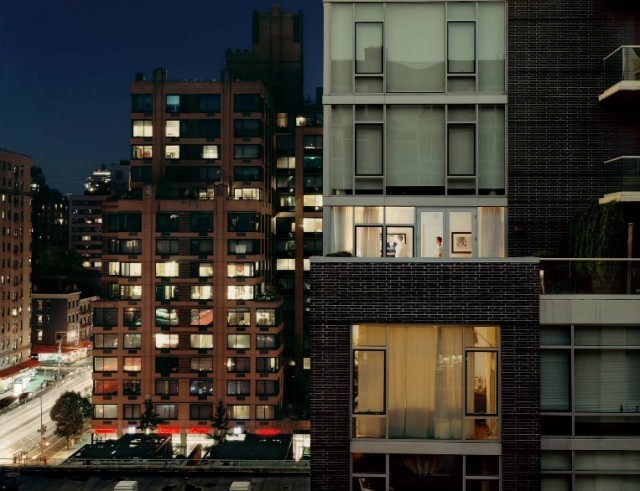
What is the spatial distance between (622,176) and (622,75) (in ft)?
7.94

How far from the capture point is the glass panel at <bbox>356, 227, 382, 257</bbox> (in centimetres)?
1588

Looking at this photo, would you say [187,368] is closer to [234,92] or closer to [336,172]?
[234,92]

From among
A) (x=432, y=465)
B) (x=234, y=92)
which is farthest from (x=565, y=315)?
(x=234, y=92)

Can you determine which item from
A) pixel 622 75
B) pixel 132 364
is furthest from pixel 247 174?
pixel 622 75

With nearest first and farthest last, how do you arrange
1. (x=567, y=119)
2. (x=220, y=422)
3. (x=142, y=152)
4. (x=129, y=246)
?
(x=567, y=119)
(x=220, y=422)
(x=129, y=246)
(x=142, y=152)

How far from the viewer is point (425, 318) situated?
513 inches

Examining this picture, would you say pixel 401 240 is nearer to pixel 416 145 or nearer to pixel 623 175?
pixel 416 145

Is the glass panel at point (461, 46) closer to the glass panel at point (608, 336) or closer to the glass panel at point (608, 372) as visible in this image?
the glass panel at point (608, 336)

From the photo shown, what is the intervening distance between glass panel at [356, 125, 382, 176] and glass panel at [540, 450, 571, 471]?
728cm

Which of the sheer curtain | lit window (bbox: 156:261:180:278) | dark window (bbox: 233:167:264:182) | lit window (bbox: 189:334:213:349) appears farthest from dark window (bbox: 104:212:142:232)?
the sheer curtain

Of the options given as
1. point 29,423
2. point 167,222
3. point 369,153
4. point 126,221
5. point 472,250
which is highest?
point 126,221

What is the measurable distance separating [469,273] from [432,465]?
4.02 m

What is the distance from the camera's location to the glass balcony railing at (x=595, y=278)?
44.0 ft

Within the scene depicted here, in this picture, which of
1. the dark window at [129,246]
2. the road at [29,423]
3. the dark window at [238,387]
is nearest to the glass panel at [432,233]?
the road at [29,423]
